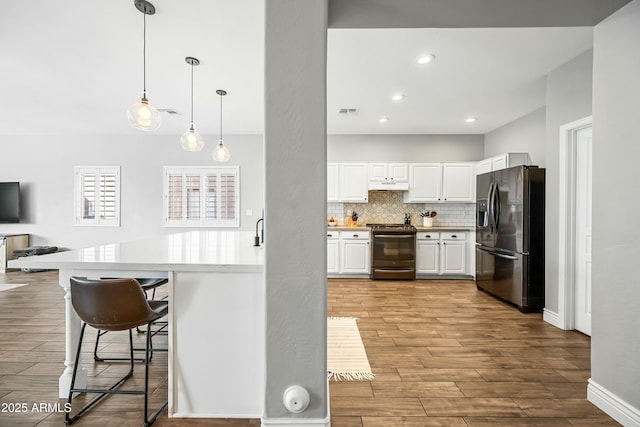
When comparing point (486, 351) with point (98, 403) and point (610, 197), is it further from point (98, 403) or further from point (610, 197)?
point (98, 403)

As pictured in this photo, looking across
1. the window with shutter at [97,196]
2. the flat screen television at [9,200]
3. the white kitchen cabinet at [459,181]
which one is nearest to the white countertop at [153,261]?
the white kitchen cabinet at [459,181]

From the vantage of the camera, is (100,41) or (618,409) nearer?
(618,409)

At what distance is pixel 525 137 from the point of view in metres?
4.67

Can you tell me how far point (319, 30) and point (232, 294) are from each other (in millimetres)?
1450

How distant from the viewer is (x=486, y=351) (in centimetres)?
265

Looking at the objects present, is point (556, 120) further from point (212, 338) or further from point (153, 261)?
point (153, 261)

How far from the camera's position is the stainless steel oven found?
535 centimetres

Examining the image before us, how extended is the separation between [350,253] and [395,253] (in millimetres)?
772

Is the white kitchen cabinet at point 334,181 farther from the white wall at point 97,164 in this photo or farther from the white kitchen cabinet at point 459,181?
the white kitchen cabinet at point 459,181

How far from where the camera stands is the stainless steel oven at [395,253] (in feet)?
17.6

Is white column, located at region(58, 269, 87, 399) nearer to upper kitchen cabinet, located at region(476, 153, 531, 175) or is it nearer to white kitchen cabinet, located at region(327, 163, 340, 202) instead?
white kitchen cabinet, located at region(327, 163, 340, 202)

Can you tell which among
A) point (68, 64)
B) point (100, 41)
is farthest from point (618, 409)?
point (68, 64)

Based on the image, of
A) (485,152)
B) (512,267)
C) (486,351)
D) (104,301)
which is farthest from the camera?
(485,152)

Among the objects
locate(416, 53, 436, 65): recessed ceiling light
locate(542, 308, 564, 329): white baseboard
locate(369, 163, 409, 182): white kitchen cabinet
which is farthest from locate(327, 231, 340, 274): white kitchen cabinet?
locate(416, 53, 436, 65): recessed ceiling light
